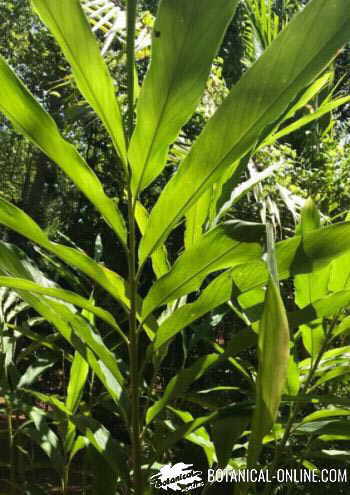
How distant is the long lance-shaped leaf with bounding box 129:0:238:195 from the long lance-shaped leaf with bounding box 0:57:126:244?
0.05 meters

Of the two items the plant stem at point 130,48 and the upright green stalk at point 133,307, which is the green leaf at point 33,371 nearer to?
the upright green stalk at point 133,307

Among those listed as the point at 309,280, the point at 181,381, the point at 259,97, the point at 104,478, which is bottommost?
the point at 104,478

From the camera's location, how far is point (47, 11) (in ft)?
1.32

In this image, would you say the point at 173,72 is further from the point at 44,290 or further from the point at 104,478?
the point at 104,478

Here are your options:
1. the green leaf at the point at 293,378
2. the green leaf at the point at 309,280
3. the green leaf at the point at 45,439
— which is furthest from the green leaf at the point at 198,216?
the green leaf at the point at 45,439

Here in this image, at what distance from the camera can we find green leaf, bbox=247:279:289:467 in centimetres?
29

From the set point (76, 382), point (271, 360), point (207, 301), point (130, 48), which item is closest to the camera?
point (271, 360)

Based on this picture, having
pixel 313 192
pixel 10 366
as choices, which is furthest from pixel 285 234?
pixel 10 366

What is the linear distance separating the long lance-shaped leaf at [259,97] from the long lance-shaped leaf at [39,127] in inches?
3.0

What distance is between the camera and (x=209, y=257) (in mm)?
450

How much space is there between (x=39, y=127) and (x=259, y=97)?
7.9 inches

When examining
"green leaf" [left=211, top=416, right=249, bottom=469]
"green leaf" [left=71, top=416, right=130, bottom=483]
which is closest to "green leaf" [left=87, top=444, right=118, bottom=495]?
"green leaf" [left=71, top=416, right=130, bottom=483]

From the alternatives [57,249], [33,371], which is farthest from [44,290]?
[33,371]

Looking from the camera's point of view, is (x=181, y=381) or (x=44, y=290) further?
(x=181, y=381)
